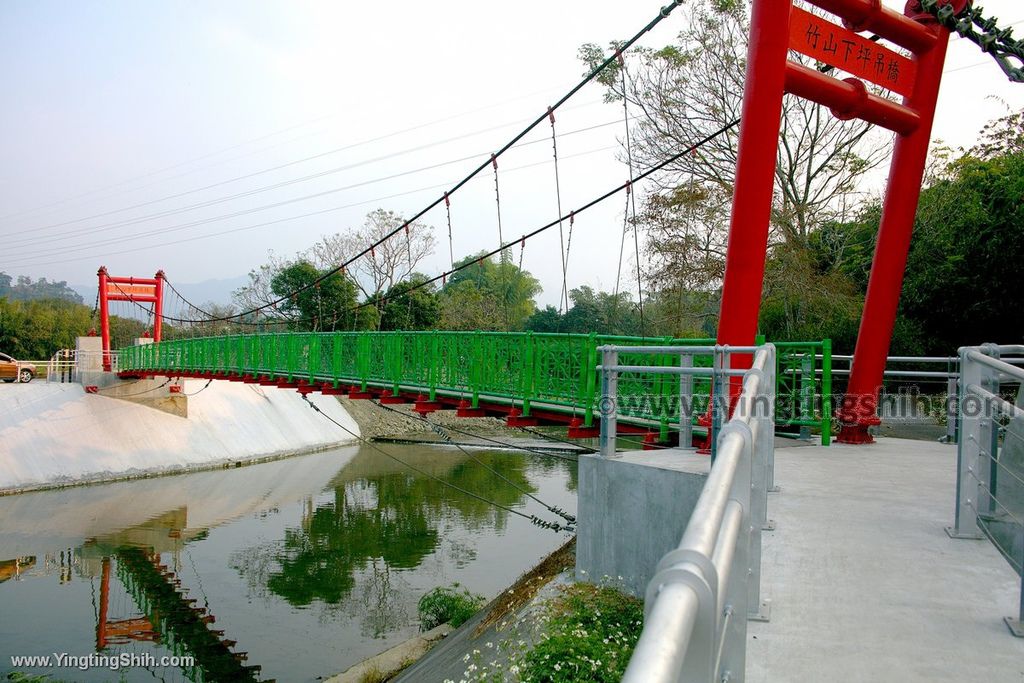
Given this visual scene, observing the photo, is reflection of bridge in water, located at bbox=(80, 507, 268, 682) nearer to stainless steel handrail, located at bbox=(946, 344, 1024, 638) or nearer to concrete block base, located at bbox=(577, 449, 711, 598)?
concrete block base, located at bbox=(577, 449, 711, 598)

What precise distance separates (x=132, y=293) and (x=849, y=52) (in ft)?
93.0

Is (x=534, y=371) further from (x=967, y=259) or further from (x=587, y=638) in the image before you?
(x=967, y=259)

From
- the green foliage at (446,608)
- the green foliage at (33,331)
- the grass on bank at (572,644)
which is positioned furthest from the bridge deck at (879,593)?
the green foliage at (33,331)

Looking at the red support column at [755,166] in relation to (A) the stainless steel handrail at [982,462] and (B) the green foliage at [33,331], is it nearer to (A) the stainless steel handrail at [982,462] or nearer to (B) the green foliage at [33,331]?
(A) the stainless steel handrail at [982,462]

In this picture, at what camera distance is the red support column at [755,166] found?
22.7 ft

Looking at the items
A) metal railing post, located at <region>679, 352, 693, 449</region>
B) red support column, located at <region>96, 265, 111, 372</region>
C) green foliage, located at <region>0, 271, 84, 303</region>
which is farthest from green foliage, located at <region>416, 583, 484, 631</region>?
green foliage, located at <region>0, 271, 84, 303</region>

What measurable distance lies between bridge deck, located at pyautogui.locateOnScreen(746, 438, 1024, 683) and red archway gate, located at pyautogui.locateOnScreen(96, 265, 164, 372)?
1062 inches

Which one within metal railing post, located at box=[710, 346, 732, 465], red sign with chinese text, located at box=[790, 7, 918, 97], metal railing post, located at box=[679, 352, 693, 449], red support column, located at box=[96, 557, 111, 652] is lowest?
red support column, located at box=[96, 557, 111, 652]

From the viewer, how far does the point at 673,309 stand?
61.1 ft

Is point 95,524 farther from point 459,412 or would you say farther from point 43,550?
point 459,412

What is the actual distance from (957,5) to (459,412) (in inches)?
269
